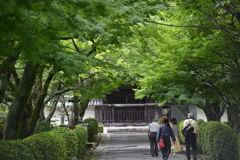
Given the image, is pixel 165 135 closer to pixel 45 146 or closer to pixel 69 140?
pixel 69 140

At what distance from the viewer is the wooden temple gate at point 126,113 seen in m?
36.1

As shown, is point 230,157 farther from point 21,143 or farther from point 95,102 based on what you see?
point 95,102

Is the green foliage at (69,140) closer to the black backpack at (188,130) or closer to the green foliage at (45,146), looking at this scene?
the green foliage at (45,146)

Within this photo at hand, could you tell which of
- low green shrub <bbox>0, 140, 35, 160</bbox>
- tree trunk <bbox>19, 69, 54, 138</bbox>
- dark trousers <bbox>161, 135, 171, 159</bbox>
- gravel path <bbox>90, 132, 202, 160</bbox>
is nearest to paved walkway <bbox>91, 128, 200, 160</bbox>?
gravel path <bbox>90, 132, 202, 160</bbox>

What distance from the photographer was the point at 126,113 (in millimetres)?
36719

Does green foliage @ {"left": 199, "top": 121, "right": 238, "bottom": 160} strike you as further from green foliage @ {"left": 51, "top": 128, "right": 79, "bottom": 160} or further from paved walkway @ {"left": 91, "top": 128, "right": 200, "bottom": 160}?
green foliage @ {"left": 51, "top": 128, "right": 79, "bottom": 160}

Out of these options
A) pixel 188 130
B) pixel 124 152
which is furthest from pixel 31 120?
pixel 124 152

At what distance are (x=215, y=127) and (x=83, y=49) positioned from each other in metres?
5.77

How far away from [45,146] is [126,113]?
28.1m

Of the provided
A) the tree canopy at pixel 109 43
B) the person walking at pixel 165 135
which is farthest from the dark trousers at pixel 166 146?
the tree canopy at pixel 109 43

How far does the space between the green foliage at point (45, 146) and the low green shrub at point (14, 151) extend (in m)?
0.30

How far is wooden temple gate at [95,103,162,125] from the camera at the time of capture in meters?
36.1

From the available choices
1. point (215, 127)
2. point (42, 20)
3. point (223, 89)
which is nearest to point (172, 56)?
point (223, 89)

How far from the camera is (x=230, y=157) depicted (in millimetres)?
12414
